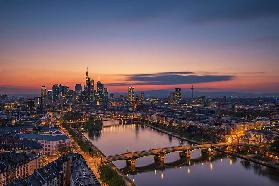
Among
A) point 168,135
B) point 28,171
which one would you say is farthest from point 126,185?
point 168,135

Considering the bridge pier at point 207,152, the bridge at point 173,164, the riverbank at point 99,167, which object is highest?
the riverbank at point 99,167

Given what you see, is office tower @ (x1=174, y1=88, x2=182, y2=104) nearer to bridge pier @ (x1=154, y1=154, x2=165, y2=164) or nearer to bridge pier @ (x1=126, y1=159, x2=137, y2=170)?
bridge pier @ (x1=154, y1=154, x2=165, y2=164)

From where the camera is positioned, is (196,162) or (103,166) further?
(196,162)

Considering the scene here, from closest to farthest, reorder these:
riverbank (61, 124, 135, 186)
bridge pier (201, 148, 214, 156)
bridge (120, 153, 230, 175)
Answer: riverbank (61, 124, 135, 186), bridge (120, 153, 230, 175), bridge pier (201, 148, 214, 156)

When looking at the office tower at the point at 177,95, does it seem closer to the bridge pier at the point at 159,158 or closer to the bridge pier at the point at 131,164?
the bridge pier at the point at 159,158

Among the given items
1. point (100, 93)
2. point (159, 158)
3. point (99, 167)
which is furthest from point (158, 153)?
point (100, 93)

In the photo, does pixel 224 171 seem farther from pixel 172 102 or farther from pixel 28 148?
pixel 172 102

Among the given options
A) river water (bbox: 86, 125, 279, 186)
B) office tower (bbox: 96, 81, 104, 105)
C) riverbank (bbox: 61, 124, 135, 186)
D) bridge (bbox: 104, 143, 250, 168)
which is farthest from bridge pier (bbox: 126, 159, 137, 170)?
office tower (bbox: 96, 81, 104, 105)

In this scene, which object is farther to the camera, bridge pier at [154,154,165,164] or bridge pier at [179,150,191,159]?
bridge pier at [179,150,191,159]

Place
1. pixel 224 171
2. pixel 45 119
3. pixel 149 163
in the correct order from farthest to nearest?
pixel 45 119 → pixel 149 163 → pixel 224 171

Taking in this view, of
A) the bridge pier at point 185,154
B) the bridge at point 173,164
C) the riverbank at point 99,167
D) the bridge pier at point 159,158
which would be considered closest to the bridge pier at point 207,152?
the bridge at point 173,164

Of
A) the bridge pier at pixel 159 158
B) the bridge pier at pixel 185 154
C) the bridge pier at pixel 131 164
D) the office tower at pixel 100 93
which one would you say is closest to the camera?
the bridge pier at pixel 131 164
